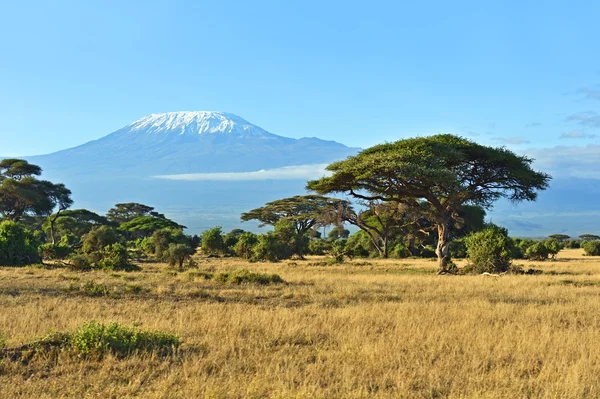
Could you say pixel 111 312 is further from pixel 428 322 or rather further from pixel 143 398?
pixel 428 322

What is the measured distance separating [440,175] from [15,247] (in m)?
24.5

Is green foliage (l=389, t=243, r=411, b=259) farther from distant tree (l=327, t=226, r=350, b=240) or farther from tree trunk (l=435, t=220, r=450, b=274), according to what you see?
distant tree (l=327, t=226, r=350, b=240)

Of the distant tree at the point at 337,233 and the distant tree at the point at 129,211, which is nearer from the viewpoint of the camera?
the distant tree at the point at 337,233

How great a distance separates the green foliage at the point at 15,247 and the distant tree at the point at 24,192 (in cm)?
2058

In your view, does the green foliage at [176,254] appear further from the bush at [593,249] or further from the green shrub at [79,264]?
the bush at [593,249]

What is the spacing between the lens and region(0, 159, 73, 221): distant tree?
48.2 m

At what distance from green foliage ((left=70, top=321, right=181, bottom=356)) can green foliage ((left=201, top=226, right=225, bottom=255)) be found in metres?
37.9

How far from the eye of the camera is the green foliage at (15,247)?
2855 centimetres

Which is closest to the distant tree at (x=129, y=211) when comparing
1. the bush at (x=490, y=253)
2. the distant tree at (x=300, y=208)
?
the distant tree at (x=300, y=208)

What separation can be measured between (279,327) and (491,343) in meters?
3.70

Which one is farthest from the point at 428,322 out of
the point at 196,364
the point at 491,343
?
the point at 196,364

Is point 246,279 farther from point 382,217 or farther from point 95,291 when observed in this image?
point 382,217

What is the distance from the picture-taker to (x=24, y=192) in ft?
158

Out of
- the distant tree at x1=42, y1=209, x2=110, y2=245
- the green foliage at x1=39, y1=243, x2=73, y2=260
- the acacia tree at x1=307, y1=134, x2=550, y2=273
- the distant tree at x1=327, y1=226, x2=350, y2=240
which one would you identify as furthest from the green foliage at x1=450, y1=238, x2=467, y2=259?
the distant tree at x1=42, y1=209, x2=110, y2=245
